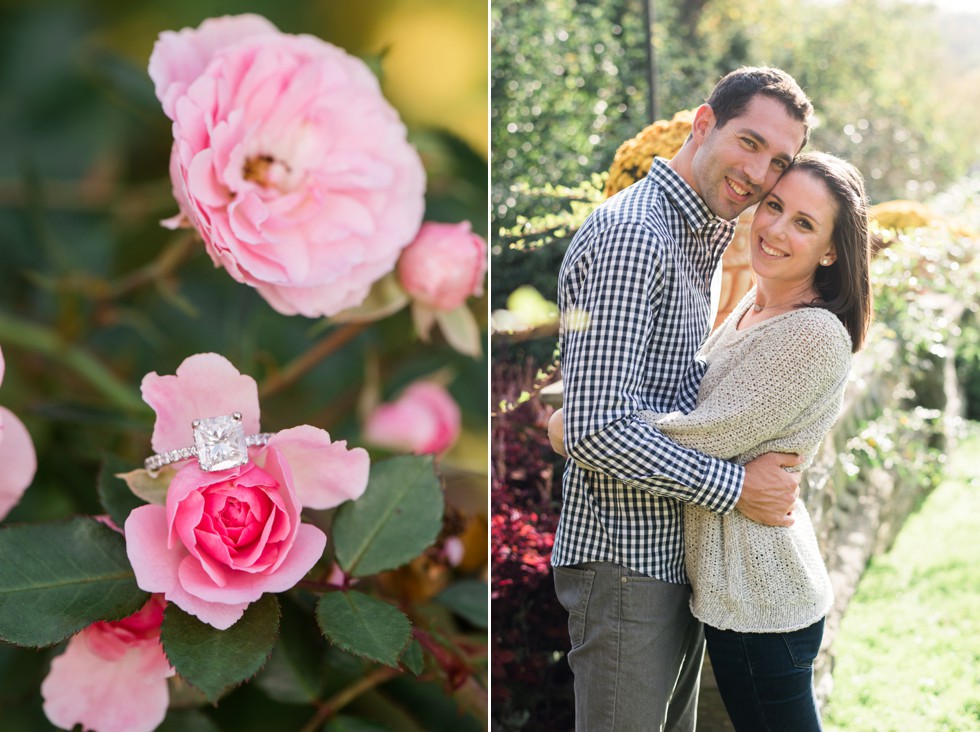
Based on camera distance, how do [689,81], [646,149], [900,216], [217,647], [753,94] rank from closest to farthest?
[217,647] → [753,94] → [646,149] → [900,216] → [689,81]

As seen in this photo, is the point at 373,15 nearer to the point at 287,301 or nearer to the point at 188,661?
the point at 287,301

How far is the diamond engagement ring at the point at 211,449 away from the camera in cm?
62

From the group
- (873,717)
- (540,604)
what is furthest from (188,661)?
(873,717)

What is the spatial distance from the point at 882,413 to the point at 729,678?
0.73 meters

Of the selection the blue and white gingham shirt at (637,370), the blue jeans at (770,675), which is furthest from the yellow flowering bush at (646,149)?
the blue jeans at (770,675)

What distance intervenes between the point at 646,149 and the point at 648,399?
359mm

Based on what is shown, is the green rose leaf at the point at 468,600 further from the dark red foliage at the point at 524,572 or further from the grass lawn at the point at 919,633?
the grass lawn at the point at 919,633

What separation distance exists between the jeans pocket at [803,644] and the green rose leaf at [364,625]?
1.37 feet

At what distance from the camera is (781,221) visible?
2.94 feet

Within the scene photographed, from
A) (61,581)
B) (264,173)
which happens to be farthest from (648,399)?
(61,581)

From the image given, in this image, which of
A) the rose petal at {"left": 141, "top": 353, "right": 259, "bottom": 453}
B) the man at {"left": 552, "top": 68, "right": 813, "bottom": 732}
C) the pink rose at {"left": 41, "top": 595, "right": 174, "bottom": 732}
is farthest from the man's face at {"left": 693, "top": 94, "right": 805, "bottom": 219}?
the pink rose at {"left": 41, "top": 595, "right": 174, "bottom": 732}

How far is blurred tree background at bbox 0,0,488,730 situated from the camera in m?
0.73

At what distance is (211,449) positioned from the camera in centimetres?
62

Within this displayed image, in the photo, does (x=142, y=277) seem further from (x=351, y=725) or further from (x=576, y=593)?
(x=576, y=593)
